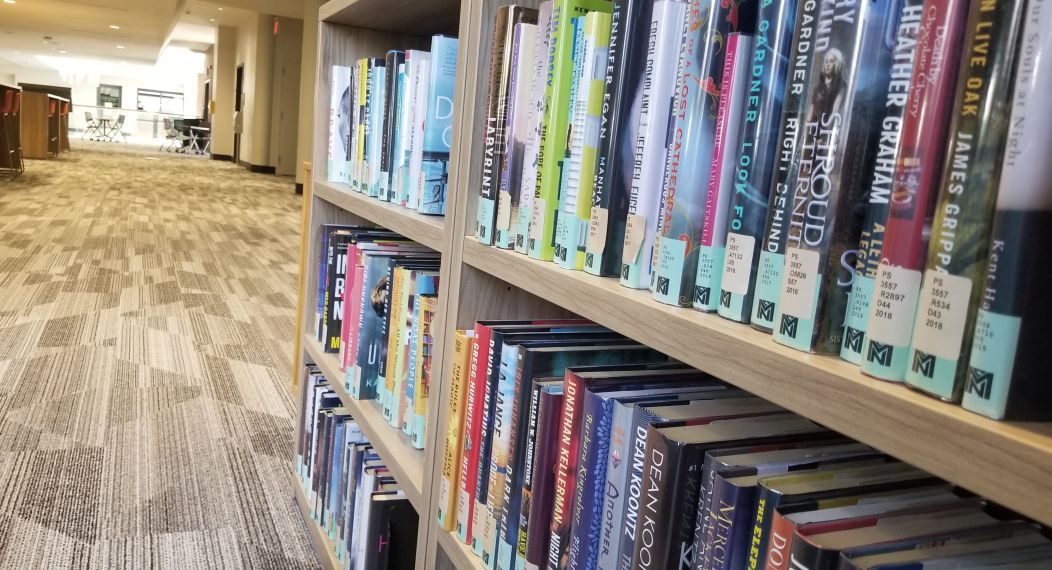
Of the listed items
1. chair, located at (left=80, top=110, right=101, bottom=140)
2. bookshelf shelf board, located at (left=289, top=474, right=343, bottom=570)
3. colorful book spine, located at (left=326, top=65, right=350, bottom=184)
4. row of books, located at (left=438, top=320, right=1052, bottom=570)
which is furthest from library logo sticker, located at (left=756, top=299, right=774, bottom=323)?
chair, located at (left=80, top=110, right=101, bottom=140)

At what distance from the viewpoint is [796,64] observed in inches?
20.4

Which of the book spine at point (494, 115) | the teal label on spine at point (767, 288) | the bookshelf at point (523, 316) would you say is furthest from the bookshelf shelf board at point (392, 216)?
the teal label on spine at point (767, 288)

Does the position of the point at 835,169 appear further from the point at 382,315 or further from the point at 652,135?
the point at 382,315

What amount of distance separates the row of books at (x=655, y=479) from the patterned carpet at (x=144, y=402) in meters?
0.93

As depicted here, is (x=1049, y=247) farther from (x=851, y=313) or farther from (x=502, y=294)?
(x=502, y=294)

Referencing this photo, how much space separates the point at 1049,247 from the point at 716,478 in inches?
11.3

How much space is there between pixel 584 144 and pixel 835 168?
32 cm

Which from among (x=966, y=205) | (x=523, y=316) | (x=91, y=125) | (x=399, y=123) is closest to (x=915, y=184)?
(x=966, y=205)

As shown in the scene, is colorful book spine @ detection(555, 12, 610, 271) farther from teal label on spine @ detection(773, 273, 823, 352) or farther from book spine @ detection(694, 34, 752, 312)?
teal label on spine @ detection(773, 273, 823, 352)

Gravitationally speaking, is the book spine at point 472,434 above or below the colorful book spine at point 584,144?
below

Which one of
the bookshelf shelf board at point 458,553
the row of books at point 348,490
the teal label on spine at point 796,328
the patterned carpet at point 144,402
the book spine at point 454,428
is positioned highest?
the teal label on spine at point 796,328

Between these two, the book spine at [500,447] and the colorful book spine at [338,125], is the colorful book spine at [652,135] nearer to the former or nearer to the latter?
the book spine at [500,447]

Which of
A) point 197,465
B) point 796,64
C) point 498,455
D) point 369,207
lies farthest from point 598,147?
point 197,465

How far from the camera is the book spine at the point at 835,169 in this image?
0.47 metres
